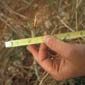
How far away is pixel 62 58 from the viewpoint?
1918 mm

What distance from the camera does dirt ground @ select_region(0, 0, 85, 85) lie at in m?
2.14

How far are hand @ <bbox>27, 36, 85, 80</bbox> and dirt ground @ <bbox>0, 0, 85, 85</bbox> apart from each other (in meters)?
0.21

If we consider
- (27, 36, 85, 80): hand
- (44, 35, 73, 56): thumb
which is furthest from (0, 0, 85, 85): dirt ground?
(44, 35, 73, 56): thumb

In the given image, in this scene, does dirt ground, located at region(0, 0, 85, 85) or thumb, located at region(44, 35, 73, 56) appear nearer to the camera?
thumb, located at region(44, 35, 73, 56)

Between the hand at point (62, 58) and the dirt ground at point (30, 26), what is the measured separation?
21 cm

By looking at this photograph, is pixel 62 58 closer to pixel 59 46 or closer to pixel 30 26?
pixel 59 46

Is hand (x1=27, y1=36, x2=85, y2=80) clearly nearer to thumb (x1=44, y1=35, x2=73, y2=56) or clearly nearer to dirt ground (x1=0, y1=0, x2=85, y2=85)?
thumb (x1=44, y1=35, x2=73, y2=56)

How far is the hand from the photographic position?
178 centimetres

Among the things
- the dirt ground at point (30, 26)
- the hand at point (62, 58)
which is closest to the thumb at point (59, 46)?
the hand at point (62, 58)

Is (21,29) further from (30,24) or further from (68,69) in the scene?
(68,69)

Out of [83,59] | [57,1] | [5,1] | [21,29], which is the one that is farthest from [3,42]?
[83,59]

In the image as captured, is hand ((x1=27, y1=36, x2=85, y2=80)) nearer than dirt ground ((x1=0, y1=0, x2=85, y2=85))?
Yes

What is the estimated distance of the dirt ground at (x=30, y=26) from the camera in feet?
7.02

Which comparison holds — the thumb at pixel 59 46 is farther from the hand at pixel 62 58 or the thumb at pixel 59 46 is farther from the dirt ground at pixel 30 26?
the dirt ground at pixel 30 26
